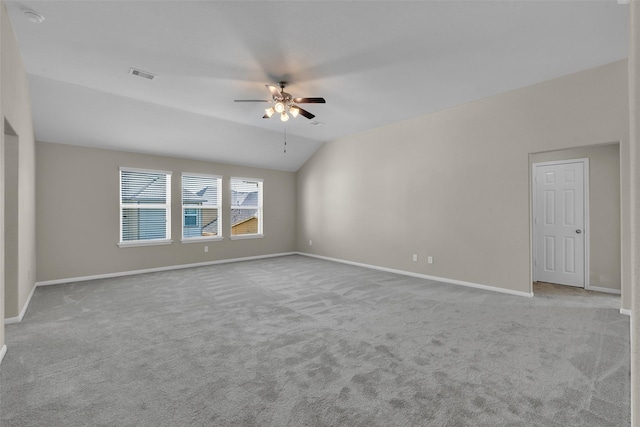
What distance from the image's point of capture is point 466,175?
4906 millimetres

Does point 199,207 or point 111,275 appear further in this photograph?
point 199,207

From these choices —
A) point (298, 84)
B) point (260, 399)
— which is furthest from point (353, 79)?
point (260, 399)

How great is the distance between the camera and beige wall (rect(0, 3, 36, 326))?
271cm

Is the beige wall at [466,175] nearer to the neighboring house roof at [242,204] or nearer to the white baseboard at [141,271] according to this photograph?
the neighboring house roof at [242,204]

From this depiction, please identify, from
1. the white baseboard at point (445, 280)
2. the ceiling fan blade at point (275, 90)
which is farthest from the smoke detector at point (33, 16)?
Result: the white baseboard at point (445, 280)

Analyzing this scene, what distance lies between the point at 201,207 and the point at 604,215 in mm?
7352

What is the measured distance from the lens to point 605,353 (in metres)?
2.64

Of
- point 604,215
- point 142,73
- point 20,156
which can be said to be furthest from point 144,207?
point 604,215

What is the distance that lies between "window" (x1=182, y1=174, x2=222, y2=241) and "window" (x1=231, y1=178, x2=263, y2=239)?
421 mm

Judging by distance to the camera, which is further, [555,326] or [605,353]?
[555,326]

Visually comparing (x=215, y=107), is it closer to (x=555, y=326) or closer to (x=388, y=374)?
(x=388, y=374)

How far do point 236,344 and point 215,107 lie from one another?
12.2 feet

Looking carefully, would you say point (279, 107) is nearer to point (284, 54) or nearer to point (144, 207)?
point (284, 54)

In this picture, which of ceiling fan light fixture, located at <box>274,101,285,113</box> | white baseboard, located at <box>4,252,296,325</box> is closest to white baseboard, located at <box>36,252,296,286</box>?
white baseboard, located at <box>4,252,296,325</box>
